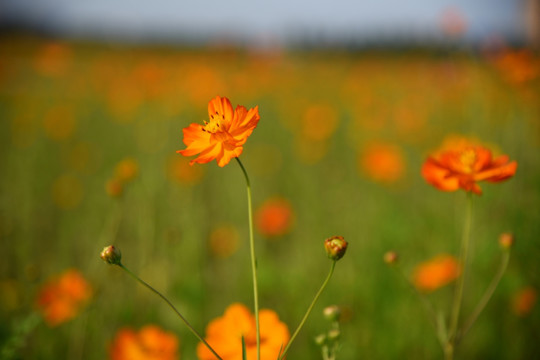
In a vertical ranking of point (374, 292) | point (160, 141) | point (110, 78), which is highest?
point (110, 78)

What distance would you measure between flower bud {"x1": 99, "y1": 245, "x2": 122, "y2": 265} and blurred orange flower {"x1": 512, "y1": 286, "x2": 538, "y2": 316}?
1.17 metres

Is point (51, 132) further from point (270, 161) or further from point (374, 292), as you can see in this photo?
point (374, 292)

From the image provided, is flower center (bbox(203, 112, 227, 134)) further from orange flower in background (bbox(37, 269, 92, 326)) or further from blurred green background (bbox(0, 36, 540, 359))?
orange flower in background (bbox(37, 269, 92, 326))

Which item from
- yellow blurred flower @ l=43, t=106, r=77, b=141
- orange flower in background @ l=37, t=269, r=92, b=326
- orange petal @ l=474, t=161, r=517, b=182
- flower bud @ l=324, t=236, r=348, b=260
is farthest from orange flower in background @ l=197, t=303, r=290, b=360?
yellow blurred flower @ l=43, t=106, r=77, b=141

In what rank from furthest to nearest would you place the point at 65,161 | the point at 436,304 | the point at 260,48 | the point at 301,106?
the point at 260,48 → the point at 301,106 → the point at 65,161 → the point at 436,304

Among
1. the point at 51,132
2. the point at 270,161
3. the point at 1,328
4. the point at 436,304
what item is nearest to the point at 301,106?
the point at 270,161

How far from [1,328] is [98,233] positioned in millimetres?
901

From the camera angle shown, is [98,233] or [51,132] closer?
[98,233]

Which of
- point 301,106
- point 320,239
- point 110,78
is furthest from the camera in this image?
point 110,78

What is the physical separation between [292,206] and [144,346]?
1444mm

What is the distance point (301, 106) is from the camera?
3355mm

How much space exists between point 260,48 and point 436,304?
3.93 meters

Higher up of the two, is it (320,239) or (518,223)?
(518,223)

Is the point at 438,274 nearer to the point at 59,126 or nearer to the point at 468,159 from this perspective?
the point at 468,159
